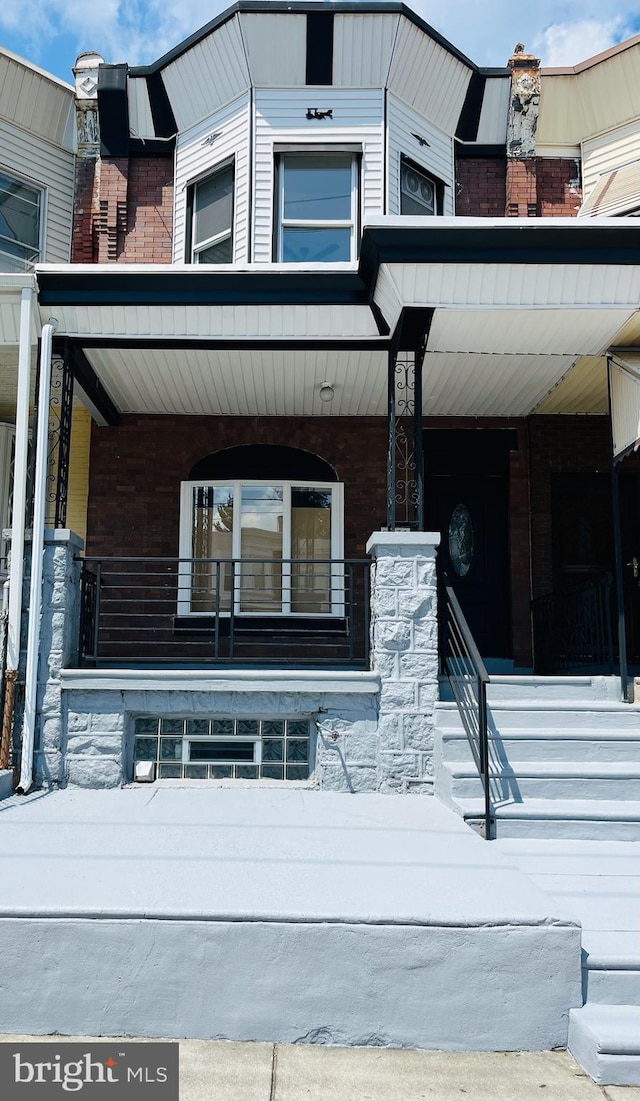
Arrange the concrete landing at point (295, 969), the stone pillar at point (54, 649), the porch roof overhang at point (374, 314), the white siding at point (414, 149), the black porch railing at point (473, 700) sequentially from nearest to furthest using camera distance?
the concrete landing at point (295, 969) → the black porch railing at point (473, 700) → the porch roof overhang at point (374, 314) → the stone pillar at point (54, 649) → the white siding at point (414, 149)

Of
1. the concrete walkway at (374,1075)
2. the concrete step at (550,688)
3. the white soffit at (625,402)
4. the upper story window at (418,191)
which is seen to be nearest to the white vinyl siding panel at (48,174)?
the upper story window at (418,191)

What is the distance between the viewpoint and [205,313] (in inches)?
291

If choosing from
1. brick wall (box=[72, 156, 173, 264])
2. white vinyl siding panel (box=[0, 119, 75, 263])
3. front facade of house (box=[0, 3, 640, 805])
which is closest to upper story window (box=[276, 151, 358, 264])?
front facade of house (box=[0, 3, 640, 805])

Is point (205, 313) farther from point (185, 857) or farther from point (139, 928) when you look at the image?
point (139, 928)

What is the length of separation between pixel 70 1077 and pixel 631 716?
4817mm

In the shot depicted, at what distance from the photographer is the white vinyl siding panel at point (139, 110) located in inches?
386

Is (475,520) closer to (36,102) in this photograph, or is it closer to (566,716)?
(566,716)

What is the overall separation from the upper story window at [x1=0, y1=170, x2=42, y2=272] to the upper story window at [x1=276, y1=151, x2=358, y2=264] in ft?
9.94

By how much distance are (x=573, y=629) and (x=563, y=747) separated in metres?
2.91

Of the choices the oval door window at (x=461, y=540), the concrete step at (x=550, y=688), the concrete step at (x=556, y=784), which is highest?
the oval door window at (x=461, y=540)

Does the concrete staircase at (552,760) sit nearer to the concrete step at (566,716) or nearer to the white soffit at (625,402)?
the concrete step at (566,716)

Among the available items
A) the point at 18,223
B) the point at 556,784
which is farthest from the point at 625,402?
the point at 18,223

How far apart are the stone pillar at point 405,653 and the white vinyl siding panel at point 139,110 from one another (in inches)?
248

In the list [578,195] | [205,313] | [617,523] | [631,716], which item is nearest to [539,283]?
[617,523]
